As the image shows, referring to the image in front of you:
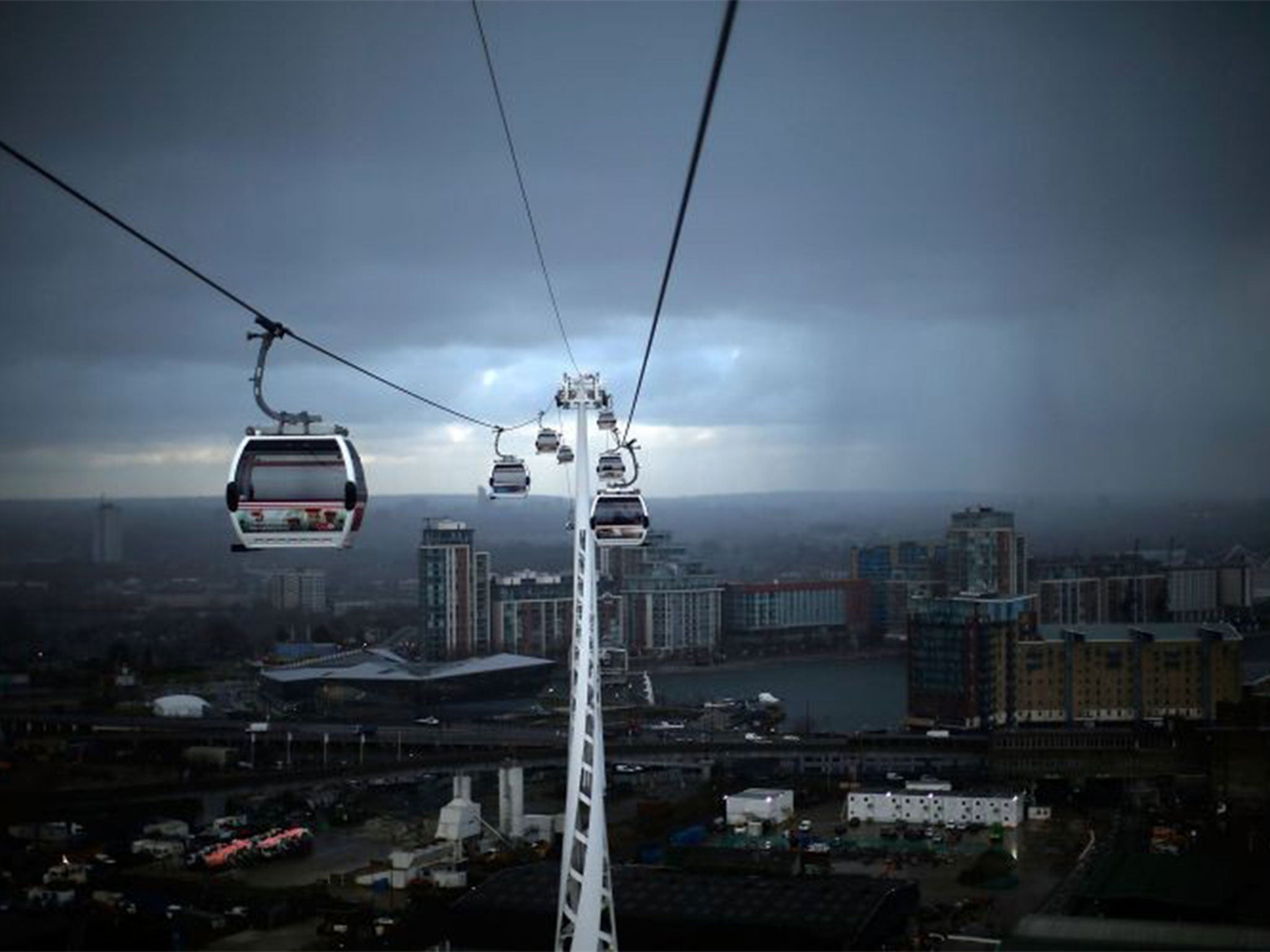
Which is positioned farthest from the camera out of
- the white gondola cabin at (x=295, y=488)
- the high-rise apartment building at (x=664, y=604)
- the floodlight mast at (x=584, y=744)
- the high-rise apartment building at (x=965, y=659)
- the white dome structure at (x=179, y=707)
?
the high-rise apartment building at (x=664, y=604)

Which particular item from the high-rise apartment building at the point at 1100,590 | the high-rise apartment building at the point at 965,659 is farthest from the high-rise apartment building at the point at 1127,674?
the high-rise apartment building at the point at 1100,590

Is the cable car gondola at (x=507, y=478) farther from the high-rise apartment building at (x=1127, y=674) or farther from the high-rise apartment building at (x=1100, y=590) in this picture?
the high-rise apartment building at (x=1100, y=590)

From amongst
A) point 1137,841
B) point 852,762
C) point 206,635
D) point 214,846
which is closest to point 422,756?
point 206,635

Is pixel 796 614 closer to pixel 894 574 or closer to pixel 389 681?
pixel 894 574

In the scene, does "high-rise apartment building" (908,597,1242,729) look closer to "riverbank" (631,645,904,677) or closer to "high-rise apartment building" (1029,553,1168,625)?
"high-rise apartment building" (1029,553,1168,625)

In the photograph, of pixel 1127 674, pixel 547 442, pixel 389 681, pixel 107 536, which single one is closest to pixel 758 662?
pixel 389 681
